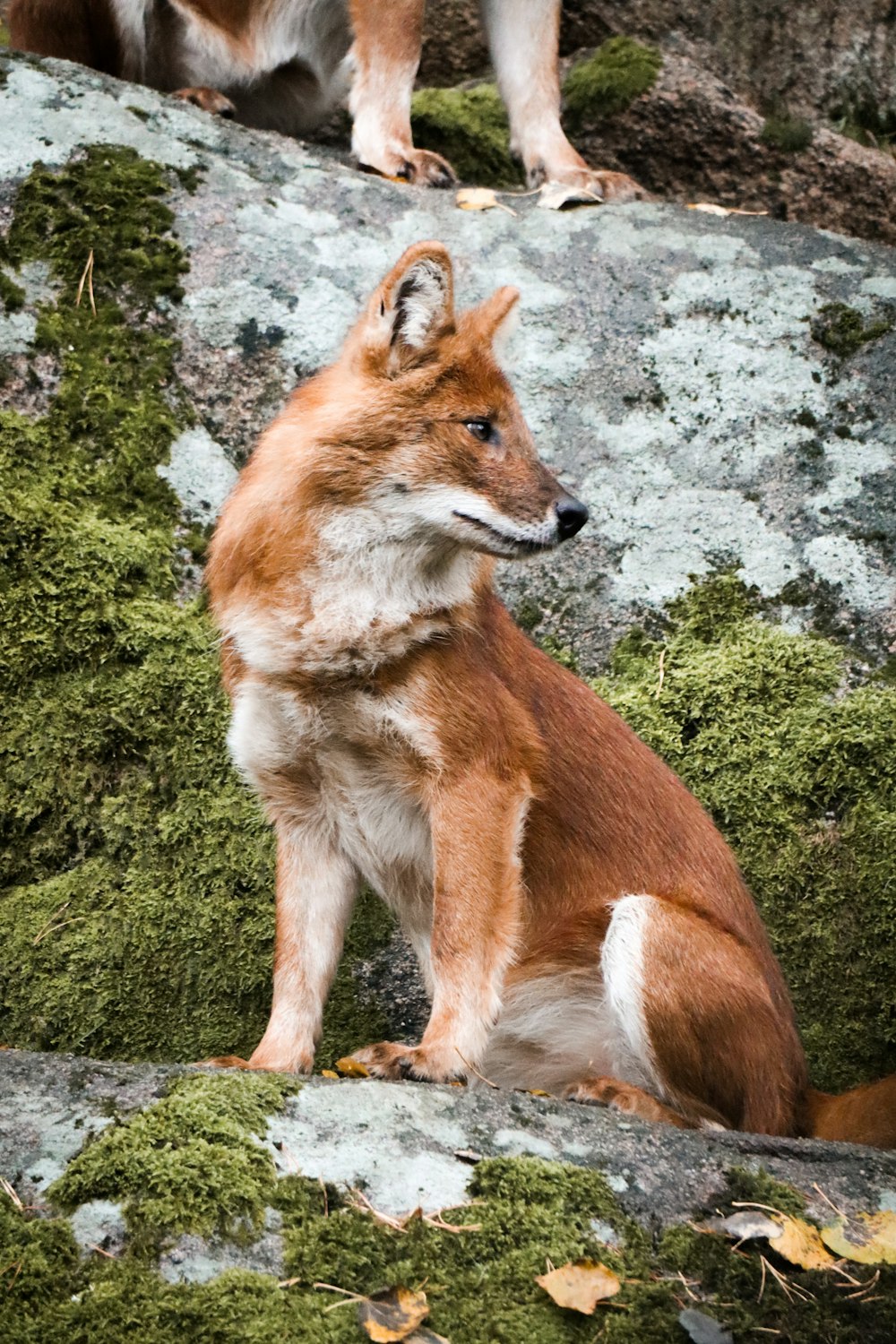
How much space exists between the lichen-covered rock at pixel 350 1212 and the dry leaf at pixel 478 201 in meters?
5.58

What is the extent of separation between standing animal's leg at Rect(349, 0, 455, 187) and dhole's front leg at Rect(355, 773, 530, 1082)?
4.75 meters

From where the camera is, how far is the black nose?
16.5ft

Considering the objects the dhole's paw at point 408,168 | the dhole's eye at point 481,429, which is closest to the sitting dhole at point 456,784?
the dhole's eye at point 481,429

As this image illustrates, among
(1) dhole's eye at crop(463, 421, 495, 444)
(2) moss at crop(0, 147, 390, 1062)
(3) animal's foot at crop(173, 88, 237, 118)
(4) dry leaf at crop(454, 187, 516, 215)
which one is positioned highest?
(3) animal's foot at crop(173, 88, 237, 118)

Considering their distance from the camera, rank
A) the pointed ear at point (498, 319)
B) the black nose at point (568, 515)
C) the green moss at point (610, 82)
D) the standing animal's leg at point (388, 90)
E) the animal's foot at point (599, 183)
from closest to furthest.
A: 1. the black nose at point (568, 515)
2. the pointed ear at point (498, 319)
3. the standing animal's leg at point (388, 90)
4. the animal's foot at point (599, 183)
5. the green moss at point (610, 82)

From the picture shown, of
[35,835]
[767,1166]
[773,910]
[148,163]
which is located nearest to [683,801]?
[773,910]

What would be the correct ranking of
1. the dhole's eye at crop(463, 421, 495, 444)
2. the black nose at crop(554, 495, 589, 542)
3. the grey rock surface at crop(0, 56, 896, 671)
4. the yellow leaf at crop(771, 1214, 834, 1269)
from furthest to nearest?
the grey rock surface at crop(0, 56, 896, 671)
the dhole's eye at crop(463, 421, 495, 444)
the black nose at crop(554, 495, 589, 542)
the yellow leaf at crop(771, 1214, 834, 1269)

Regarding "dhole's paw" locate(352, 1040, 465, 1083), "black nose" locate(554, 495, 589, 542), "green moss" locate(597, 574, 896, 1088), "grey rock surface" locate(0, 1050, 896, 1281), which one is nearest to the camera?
"grey rock surface" locate(0, 1050, 896, 1281)

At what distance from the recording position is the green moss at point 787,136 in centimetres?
1048

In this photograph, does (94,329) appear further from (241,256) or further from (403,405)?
(403,405)

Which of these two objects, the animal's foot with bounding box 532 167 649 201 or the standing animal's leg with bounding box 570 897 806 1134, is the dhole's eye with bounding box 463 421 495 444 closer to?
the standing animal's leg with bounding box 570 897 806 1134

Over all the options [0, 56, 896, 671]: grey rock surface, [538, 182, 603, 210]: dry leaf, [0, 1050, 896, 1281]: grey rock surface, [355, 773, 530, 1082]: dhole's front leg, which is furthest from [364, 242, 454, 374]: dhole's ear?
[538, 182, 603, 210]: dry leaf

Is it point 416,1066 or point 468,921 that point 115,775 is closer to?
point 468,921

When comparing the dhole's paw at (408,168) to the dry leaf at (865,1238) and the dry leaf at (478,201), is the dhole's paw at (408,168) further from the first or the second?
the dry leaf at (865,1238)
